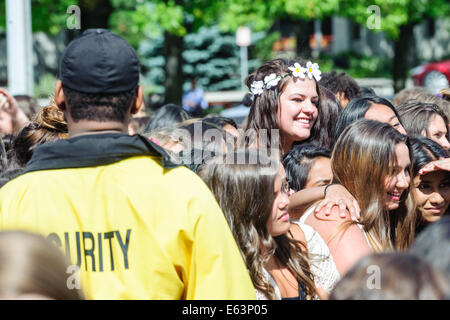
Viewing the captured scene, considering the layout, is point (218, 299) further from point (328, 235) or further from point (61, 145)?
point (328, 235)

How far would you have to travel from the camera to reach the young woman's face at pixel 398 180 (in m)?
3.37

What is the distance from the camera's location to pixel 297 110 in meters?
4.33

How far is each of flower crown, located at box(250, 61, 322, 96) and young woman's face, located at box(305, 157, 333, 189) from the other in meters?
0.67

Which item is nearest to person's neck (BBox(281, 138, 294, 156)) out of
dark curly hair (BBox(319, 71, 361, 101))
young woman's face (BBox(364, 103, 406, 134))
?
young woman's face (BBox(364, 103, 406, 134))

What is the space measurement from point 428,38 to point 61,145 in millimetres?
32736

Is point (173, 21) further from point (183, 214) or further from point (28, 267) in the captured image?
Answer: point (28, 267)

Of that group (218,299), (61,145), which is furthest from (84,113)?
(218,299)

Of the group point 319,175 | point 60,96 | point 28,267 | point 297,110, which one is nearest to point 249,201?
point 60,96

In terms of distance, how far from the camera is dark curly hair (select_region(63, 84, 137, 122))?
2104 mm

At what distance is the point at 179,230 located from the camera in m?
1.98

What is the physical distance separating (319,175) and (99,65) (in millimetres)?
2261

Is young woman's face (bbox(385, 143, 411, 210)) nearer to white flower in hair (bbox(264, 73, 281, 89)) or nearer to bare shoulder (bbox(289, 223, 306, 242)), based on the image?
bare shoulder (bbox(289, 223, 306, 242))

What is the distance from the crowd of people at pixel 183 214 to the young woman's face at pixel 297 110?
0.63 m

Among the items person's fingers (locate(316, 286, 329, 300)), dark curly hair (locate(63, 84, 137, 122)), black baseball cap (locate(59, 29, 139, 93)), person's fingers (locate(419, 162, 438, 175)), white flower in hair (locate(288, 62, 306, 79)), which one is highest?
white flower in hair (locate(288, 62, 306, 79))
